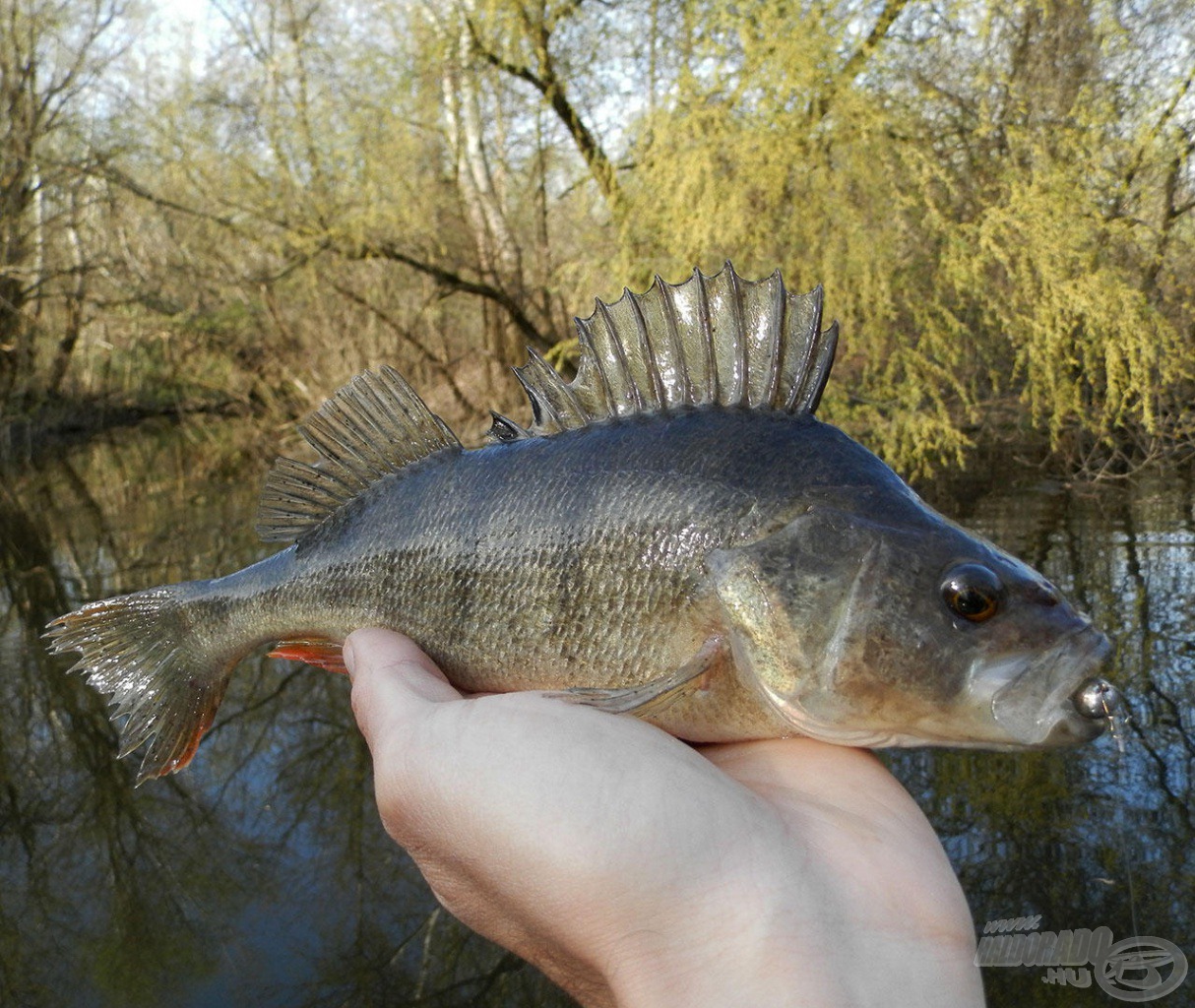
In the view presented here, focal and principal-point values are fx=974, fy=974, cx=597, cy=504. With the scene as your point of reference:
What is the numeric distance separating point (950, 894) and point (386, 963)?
9.95ft

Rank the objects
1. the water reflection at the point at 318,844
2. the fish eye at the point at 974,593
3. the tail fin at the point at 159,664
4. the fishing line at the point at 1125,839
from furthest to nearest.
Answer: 1. the water reflection at the point at 318,844
2. the fishing line at the point at 1125,839
3. the tail fin at the point at 159,664
4. the fish eye at the point at 974,593

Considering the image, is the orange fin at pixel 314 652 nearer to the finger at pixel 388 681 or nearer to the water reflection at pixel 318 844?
the finger at pixel 388 681

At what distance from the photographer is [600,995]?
194cm

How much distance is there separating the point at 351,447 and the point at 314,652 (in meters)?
0.62

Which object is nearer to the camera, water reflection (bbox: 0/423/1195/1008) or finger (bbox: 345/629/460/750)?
finger (bbox: 345/629/460/750)

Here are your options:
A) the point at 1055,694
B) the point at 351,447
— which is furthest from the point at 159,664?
the point at 1055,694

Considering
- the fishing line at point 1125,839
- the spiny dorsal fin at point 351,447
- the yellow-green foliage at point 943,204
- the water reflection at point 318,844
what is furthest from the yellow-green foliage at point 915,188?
the spiny dorsal fin at point 351,447

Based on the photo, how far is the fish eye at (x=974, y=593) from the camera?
1875 mm

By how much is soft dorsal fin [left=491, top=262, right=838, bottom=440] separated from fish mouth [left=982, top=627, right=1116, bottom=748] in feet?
2.52

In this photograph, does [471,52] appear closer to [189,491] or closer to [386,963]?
[189,491]

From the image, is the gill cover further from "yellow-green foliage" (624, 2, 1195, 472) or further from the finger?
"yellow-green foliage" (624, 2, 1195, 472)

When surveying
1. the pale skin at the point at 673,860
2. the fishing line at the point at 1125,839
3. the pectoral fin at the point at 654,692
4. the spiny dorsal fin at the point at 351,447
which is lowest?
the fishing line at the point at 1125,839

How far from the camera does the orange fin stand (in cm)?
285

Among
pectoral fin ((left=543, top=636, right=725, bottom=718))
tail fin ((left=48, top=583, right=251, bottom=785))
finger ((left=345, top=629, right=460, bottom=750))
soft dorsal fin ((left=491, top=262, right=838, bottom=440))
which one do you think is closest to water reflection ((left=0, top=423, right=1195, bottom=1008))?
tail fin ((left=48, top=583, right=251, bottom=785))
